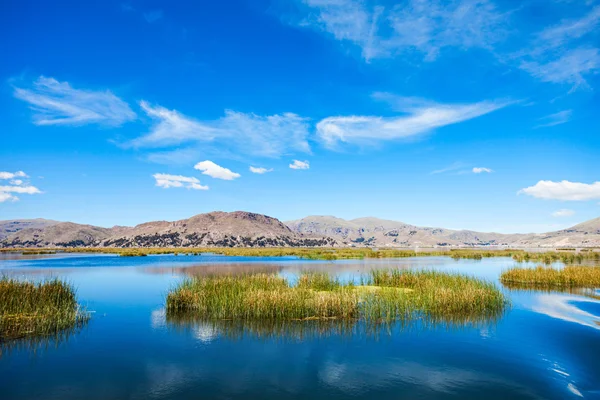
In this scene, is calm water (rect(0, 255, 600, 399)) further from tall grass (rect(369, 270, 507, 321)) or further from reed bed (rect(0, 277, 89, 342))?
tall grass (rect(369, 270, 507, 321))

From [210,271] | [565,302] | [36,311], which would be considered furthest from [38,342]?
[210,271]

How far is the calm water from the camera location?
12000 mm

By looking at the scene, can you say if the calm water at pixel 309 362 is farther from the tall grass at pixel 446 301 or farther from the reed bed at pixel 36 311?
the tall grass at pixel 446 301


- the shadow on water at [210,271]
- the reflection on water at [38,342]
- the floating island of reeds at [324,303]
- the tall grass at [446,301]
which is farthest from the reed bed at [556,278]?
the reflection on water at [38,342]

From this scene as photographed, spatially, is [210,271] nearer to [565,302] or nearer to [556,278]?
[565,302]

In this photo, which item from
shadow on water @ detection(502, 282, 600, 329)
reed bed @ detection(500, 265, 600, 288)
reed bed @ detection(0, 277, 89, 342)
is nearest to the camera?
reed bed @ detection(0, 277, 89, 342)

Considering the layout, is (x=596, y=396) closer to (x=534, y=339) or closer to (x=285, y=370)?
(x=534, y=339)

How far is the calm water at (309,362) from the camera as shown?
12000 millimetres

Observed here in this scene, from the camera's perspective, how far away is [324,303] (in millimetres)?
21266

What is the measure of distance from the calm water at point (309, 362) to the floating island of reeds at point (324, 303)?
1684mm

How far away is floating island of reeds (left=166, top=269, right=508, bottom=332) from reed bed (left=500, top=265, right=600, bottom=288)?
1501 centimetres

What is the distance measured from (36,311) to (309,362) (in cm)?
1352

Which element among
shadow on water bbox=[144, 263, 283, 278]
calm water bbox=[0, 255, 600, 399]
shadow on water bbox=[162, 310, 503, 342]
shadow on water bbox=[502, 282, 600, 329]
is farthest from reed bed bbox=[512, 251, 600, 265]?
shadow on water bbox=[162, 310, 503, 342]

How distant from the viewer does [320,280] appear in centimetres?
2769
